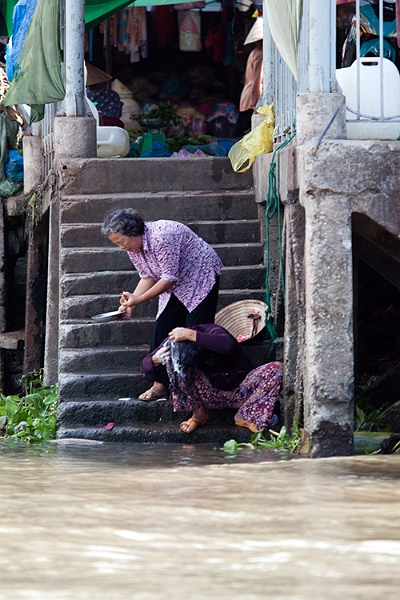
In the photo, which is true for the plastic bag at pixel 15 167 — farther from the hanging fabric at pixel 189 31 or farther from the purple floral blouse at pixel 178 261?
the purple floral blouse at pixel 178 261

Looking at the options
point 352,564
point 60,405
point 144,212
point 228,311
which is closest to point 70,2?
point 144,212

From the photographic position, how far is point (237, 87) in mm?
13211

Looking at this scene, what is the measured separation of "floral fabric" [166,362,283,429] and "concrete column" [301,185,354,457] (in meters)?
0.79

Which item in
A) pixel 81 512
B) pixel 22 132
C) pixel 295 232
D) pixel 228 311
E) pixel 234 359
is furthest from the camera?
pixel 22 132

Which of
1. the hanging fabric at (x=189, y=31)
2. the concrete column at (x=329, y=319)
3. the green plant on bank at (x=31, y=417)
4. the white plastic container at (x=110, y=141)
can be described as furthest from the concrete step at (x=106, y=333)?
the hanging fabric at (x=189, y=31)

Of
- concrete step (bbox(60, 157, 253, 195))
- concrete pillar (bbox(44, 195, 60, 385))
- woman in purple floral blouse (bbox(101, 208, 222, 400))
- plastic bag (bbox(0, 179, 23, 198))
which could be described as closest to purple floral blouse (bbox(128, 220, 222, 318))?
woman in purple floral blouse (bbox(101, 208, 222, 400))

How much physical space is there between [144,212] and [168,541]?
170 inches

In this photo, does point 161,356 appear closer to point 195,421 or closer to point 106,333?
point 195,421

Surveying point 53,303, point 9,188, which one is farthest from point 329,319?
point 9,188

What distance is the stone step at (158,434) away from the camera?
5.96 m

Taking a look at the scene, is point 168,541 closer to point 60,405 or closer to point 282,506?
point 282,506

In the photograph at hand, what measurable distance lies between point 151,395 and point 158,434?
329 mm

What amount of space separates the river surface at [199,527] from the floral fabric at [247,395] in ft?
2.09

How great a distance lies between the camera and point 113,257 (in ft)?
23.3
